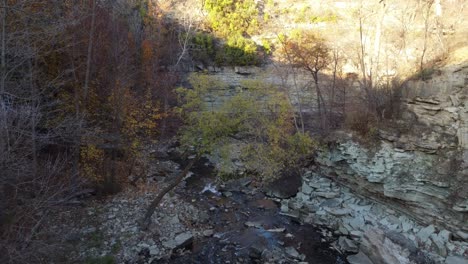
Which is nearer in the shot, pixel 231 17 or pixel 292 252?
pixel 292 252

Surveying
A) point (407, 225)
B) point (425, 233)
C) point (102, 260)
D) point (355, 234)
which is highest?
point (425, 233)

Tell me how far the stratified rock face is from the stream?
291 centimetres

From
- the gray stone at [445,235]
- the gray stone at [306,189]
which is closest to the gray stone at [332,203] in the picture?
the gray stone at [306,189]

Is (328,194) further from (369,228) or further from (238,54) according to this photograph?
(238,54)

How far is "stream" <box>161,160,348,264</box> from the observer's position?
990 centimetres

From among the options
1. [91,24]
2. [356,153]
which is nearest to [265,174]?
[356,153]

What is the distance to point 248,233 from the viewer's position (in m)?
11.3

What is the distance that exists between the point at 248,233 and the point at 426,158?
664 centimetres

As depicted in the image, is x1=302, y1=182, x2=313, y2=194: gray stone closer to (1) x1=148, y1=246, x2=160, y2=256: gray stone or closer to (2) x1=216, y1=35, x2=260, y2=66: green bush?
(1) x1=148, y1=246, x2=160, y2=256: gray stone

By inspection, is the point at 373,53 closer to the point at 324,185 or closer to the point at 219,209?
the point at 324,185

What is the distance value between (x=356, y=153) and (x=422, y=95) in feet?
10.8

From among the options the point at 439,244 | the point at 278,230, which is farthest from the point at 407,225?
the point at 278,230

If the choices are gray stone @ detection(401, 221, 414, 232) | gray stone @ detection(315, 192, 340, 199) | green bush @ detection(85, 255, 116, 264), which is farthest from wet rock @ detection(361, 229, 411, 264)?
green bush @ detection(85, 255, 116, 264)

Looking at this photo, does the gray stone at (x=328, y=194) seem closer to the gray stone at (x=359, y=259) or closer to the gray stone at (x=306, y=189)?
the gray stone at (x=306, y=189)
